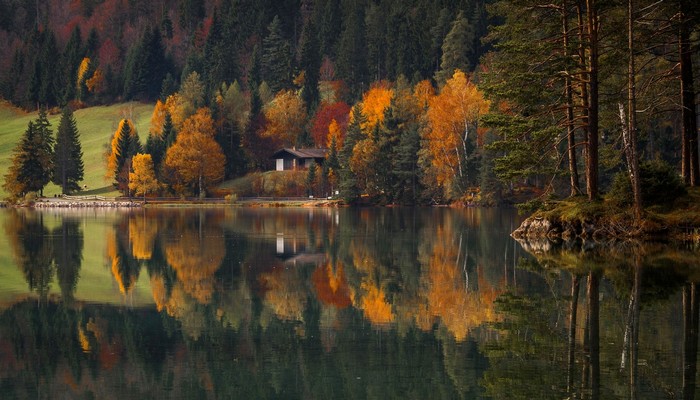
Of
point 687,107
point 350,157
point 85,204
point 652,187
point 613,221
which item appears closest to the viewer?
point 613,221

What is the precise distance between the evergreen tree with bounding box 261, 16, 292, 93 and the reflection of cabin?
117 feet

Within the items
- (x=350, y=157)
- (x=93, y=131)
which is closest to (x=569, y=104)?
(x=350, y=157)

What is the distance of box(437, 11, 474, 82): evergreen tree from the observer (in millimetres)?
132750

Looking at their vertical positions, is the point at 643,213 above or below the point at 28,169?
below

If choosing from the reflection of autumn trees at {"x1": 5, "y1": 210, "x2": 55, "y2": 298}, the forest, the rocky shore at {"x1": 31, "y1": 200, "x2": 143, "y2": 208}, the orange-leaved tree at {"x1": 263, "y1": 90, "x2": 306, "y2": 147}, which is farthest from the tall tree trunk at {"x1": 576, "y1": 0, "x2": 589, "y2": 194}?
the orange-leaved tree at {"x1": 263, "y1": 90, "x2": 306, "y2": 147}

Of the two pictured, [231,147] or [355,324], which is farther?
[231,147]

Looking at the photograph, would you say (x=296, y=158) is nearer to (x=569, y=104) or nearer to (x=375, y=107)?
(x=375, y=107)

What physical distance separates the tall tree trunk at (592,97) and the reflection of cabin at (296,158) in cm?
9152

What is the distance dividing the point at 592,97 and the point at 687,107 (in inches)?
163

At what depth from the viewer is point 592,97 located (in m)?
43.1

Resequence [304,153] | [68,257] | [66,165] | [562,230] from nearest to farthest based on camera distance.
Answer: [68,257] < [562,230] < [304,153] < [66,165]

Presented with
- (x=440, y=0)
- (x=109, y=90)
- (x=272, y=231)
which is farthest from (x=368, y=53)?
(x=272, y=231)

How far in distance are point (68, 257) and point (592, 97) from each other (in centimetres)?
2243

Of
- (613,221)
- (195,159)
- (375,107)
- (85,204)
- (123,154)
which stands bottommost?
(613,221)
